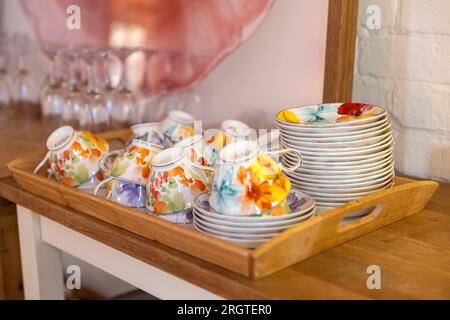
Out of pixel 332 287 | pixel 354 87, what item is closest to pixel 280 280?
pixel 332 287

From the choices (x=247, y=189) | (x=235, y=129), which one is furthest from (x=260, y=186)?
(x=235, y=129)

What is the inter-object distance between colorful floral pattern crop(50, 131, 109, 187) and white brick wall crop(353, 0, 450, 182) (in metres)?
0.59

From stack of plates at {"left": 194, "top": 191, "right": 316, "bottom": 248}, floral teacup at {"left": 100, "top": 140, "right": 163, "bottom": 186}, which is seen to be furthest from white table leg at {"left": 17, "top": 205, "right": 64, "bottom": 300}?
stack of plates at {"left": 194, "top": 191, "right": 316, "bottom": 248}

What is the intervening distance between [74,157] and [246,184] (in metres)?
0.45

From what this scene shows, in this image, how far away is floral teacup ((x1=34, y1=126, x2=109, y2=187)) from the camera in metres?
1.25

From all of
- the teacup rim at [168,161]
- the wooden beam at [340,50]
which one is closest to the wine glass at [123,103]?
the wooden beam at [340,50]

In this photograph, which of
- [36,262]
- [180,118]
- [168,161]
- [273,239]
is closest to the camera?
[273,239]

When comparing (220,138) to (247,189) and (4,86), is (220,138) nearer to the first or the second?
(247,189)

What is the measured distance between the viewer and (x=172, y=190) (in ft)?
3.46

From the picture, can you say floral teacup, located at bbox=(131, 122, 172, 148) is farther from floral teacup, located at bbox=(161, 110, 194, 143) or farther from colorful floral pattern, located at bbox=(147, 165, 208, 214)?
colorful floral pattern, located at bbox=(147, 165, 208, 214)

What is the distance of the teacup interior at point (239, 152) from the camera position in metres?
0.95

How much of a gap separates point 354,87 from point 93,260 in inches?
26.9

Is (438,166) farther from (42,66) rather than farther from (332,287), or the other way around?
(42,66)

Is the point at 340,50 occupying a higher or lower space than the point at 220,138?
higher
